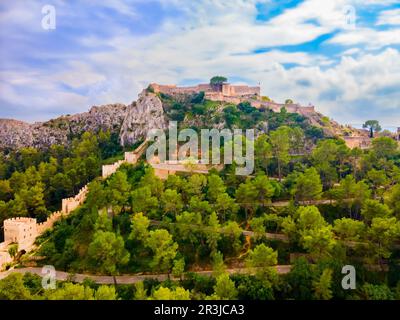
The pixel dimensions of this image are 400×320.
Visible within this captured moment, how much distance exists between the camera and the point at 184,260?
27.9 metres

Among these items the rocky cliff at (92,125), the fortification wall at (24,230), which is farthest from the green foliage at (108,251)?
the rocky cliff at (92,125)

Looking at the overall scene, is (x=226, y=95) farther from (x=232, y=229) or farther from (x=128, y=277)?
(x=128, y=277)

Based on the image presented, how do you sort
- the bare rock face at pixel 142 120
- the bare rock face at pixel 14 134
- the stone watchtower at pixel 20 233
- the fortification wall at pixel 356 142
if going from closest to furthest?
1. the stone watchtower at pixel 20 233
2. the fortification wall at pixel 356 142
3. the bare rock face at pixel 142 120
4. the bare rock face at pixel 14 134

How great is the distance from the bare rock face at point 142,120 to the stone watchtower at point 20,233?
2944 centimetres

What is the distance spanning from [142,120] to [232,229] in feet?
129

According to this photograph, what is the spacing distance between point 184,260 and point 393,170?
979 inches

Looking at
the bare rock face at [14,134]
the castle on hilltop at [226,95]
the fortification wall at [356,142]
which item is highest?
the castle on hilltop at [226,95]

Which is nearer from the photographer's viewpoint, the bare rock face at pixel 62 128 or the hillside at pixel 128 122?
the hillside at pixel 128 122

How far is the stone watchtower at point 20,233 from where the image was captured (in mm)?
32438

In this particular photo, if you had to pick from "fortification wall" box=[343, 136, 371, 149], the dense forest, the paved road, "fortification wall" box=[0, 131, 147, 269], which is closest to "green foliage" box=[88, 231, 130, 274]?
the dense forest

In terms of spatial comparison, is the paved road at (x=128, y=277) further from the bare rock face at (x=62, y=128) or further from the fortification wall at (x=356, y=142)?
the bare rock face at (x=62, y=128)

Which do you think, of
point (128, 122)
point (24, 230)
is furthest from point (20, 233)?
point (128, 122)

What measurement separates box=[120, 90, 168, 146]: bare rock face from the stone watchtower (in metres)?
29.4

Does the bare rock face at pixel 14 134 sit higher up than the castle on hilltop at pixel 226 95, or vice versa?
the castle on hilltop at pixel 226 95
